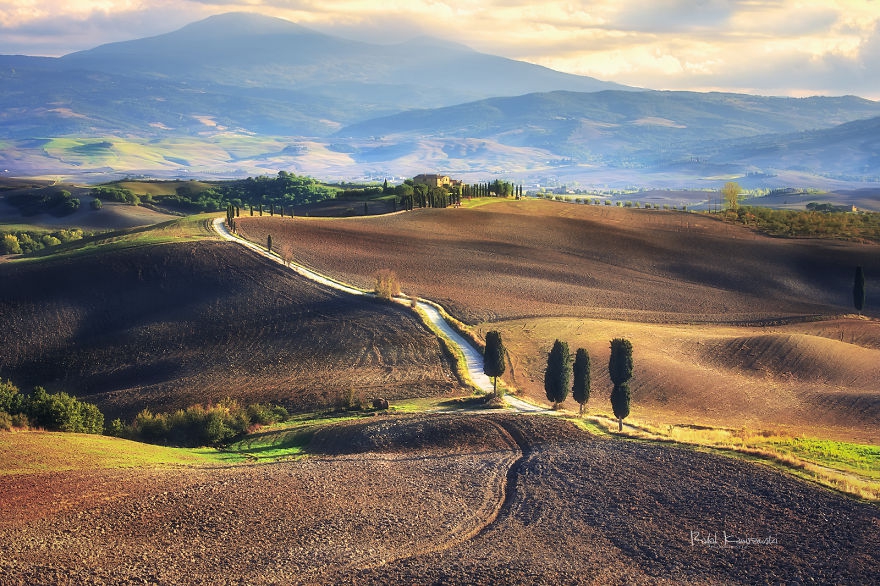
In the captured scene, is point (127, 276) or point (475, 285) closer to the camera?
point (127, 276)

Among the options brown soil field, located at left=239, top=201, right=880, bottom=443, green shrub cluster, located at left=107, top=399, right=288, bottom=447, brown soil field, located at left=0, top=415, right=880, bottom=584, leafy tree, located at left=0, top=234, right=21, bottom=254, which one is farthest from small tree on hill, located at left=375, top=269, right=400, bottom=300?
leafy tree, located at left=0, top=234, right=21, bottom=254

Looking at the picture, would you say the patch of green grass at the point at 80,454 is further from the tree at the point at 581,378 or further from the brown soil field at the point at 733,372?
the brown soil field at the point at 733,372

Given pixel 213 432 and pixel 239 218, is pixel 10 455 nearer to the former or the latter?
pixel 213 432

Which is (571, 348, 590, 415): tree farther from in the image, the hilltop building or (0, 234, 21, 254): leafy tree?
the hilltop building

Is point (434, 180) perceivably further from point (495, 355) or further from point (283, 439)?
point (283, 439)

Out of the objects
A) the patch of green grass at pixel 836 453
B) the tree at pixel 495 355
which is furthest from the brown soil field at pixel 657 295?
the patch of green grass at pixel 836 453

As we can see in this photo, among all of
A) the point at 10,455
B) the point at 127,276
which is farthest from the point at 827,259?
the point at 10,455
